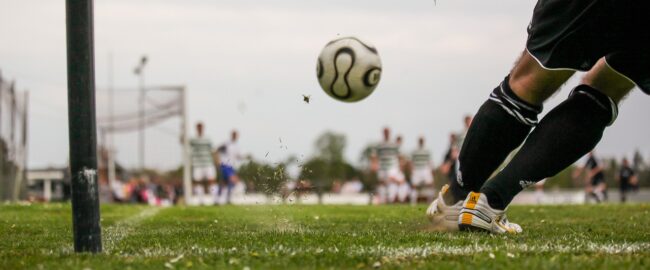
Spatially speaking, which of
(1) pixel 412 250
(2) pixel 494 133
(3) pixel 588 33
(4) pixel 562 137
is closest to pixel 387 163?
(2) pixel 494 133

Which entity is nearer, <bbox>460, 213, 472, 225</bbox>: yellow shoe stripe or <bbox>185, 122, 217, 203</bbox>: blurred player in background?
<bbox>460, 213, 472, 225</bbox>: yellow shoe stripe

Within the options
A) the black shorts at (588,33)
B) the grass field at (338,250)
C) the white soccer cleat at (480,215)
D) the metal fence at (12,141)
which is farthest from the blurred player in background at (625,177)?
the black shorts at (588,33)

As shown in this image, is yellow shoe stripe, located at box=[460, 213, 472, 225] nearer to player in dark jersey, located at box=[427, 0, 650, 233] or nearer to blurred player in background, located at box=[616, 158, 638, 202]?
player in dark jersey, located at box=[427, 0, 650, 233]

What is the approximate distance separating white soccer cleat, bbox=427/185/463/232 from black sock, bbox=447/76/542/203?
0.63 ft

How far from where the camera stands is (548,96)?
4250mm

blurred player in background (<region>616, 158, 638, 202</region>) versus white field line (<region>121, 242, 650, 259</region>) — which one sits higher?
white field line (<region>121, 242, 650, 259</region>)

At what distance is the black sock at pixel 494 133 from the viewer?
14.4 feet

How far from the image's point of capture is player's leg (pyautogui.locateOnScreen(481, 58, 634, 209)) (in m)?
4.27

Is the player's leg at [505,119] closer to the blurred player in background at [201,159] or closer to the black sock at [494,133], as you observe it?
the black sock at [494,133]

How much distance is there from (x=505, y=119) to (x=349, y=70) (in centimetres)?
109

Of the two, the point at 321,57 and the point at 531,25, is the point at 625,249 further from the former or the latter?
the point at 321,57

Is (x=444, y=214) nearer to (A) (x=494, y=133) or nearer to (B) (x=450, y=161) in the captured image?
(A) (x=494, y=133)

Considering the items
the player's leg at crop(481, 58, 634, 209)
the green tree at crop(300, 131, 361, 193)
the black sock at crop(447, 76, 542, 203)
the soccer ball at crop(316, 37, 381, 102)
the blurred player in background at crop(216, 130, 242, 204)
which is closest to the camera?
the player's leg at crop(481, 58, 634, 209)

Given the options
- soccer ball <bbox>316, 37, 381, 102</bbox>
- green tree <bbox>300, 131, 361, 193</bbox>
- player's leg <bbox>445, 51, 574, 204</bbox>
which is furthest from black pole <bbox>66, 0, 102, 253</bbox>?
green tree <bbox>300, 131, 361, 193</bbox>
